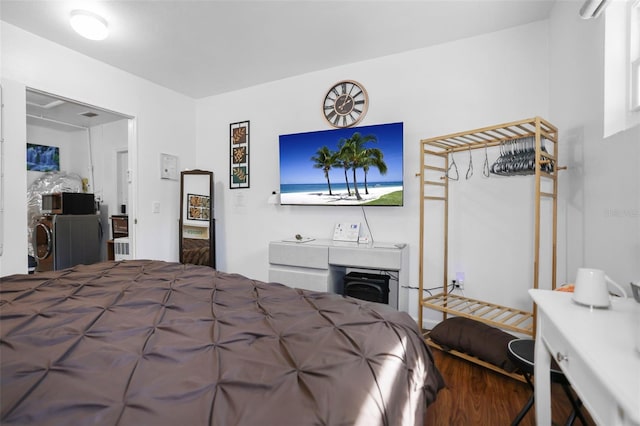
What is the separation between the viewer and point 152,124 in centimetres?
349

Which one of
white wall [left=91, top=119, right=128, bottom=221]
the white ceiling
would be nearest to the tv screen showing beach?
the white ceiling

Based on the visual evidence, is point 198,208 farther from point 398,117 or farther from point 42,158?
point 42,158

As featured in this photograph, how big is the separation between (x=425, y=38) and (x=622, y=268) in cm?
221

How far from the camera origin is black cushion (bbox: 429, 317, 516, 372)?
1930mm

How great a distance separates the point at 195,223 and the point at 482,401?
3.30 meters

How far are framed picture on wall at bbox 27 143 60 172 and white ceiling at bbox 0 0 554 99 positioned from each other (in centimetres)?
314

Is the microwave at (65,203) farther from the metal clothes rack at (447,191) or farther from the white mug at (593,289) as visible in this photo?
the white mug at (593,289)

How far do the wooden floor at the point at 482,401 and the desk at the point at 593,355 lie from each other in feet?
1.52

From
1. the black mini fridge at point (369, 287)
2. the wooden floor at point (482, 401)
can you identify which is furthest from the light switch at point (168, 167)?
the wooden floor at point (482, 401)

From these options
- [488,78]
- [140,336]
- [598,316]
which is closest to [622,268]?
[598,316]

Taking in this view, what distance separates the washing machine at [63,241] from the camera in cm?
425

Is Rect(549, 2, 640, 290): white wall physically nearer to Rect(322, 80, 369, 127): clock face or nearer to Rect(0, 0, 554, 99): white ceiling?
Rect(0, 0, 554, 99): white ceiling

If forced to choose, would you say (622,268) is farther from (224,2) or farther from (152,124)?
(152,124)

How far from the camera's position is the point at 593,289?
3.39 feet
